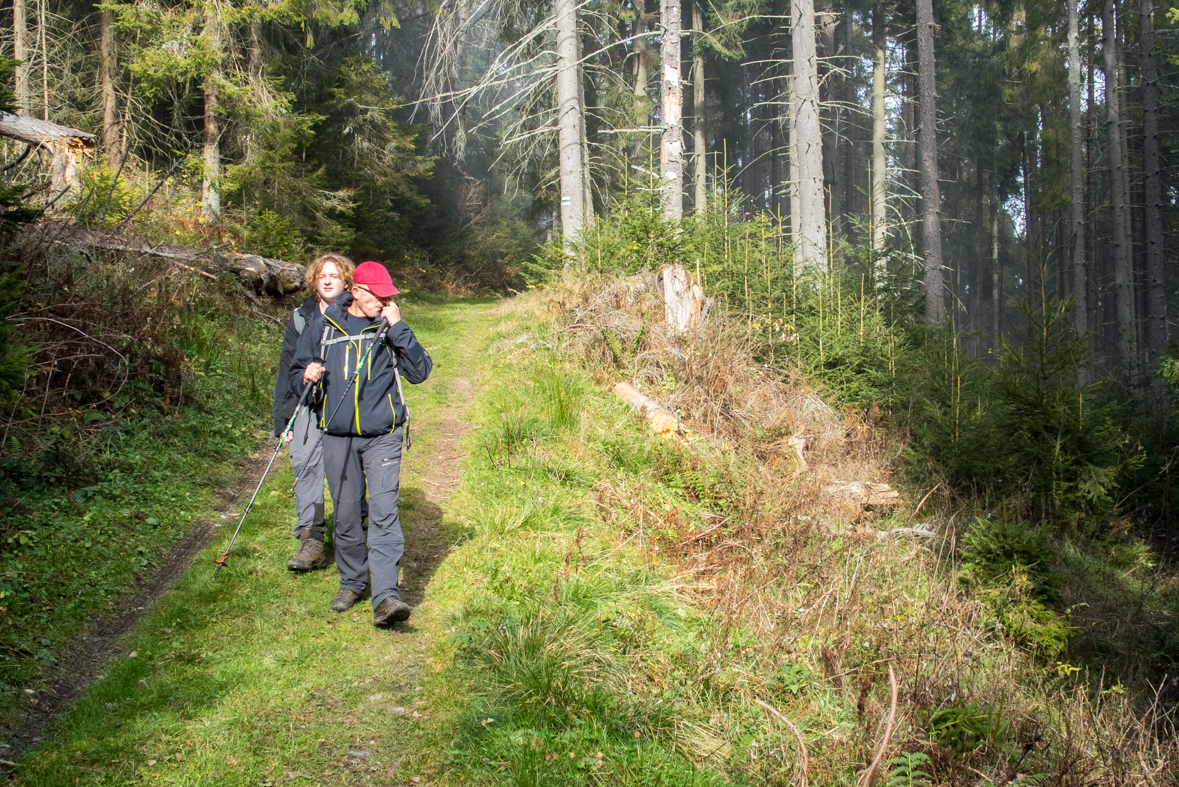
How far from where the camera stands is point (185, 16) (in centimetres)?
1310

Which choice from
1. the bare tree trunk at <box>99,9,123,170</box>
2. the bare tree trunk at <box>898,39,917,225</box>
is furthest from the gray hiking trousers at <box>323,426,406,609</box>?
the bare tree trunk at <box>898,39,917,225</box>

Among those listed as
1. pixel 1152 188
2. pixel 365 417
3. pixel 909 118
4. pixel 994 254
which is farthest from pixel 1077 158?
pixel 994 254

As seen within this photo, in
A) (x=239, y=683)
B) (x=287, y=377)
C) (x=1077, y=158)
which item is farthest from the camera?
(x=1077, y=158)

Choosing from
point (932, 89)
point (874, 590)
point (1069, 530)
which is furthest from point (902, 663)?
point (932, 89)

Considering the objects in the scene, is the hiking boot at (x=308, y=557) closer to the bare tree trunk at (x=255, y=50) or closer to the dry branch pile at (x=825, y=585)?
the dry branch pile at (x=825, y=585)

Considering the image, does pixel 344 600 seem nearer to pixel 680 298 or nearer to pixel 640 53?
pixel 680 298

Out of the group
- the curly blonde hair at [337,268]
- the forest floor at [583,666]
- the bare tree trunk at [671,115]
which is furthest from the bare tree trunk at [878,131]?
the curly blonde hair at [337,268]

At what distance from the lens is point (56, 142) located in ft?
30.4

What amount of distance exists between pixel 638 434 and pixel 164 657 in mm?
4370

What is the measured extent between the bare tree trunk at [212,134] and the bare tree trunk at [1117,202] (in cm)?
2094

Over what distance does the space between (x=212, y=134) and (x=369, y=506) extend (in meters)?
12.8

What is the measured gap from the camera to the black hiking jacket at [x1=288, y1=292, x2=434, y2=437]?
4.30 m

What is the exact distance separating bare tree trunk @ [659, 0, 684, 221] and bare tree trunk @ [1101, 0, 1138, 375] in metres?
13.5

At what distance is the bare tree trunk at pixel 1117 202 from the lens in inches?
742
